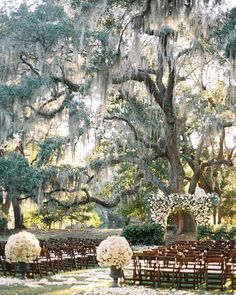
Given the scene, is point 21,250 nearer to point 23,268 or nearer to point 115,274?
point 23,268

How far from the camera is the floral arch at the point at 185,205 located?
2431 centimetres

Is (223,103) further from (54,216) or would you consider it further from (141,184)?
(54,216)

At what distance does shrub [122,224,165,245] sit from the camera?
23781 mm

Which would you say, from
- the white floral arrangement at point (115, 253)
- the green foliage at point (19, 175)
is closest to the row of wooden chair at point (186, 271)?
the white floral arrangement at point (115, 253)

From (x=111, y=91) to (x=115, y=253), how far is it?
584 inches

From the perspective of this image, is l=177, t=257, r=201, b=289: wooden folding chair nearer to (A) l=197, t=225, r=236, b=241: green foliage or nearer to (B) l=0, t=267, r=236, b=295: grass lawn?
(B) l=0, t=267, r=236, b=295: grass lawn

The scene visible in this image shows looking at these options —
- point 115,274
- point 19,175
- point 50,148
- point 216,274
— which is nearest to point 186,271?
point 216,274

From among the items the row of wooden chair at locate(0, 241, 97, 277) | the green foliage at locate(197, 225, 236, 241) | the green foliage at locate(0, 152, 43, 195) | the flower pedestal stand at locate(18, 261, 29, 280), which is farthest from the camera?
the green foliage at locate(0, 152, 43, 195)

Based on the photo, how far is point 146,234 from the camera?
23.9 m

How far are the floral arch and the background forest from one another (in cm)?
281

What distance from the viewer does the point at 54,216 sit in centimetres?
4091

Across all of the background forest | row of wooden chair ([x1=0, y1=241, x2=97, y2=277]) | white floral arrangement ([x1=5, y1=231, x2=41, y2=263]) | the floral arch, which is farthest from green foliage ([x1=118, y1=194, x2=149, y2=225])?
white floral arrangement ([x1=5, y1=231, x2=41, y2=263])

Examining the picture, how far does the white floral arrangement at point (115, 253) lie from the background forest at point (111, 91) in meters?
8.61

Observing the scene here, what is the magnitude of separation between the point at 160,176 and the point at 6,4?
534 inches
